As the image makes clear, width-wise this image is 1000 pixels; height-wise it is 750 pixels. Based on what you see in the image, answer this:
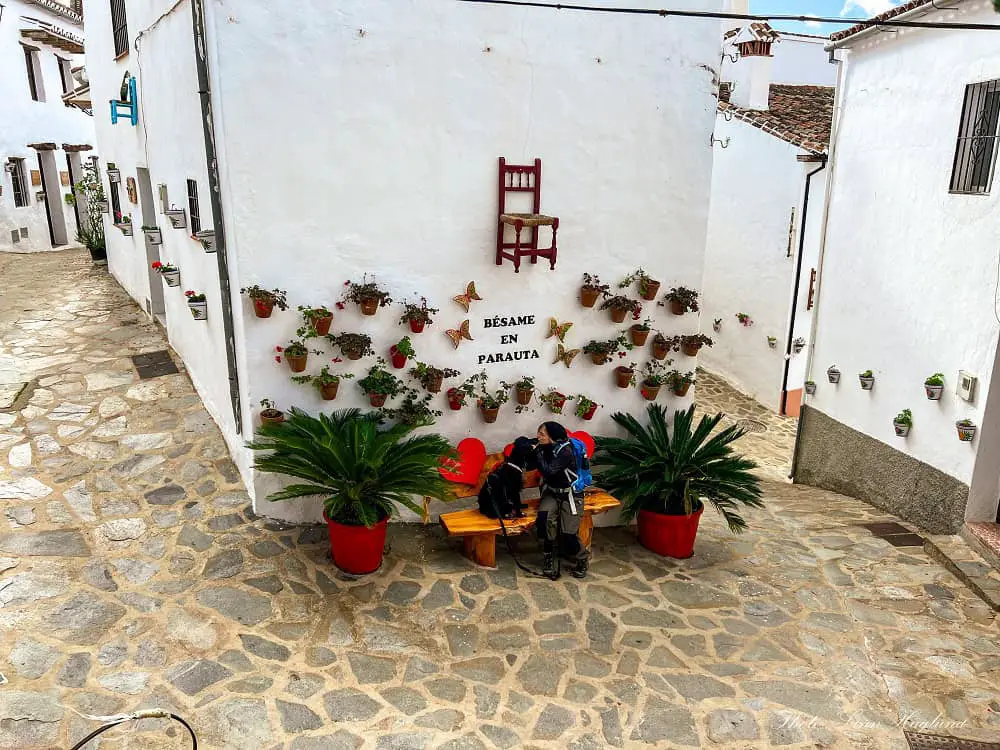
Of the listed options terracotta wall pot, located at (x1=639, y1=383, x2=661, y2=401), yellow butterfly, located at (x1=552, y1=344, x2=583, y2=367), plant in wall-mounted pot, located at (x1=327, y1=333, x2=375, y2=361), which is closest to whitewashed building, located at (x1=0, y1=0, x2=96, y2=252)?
plant in wall-mounted pot, located at (x1=327, y1=333, x2=375, y2=361)

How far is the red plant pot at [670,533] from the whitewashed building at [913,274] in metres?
3.18

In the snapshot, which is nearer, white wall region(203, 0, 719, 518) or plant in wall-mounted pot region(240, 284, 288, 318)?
white wall region(203, 0, 719, 518)

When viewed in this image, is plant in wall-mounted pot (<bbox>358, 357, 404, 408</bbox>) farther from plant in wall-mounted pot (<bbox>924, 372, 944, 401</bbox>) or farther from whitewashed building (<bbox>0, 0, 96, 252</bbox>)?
whitewashed building (<bbox>0, 0, 96, 252</bbox>)

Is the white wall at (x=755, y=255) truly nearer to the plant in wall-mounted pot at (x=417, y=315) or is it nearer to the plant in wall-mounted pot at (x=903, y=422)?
the plant in wall-mounted pot at (x=903, y=422)

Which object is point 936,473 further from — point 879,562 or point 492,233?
point 492,233

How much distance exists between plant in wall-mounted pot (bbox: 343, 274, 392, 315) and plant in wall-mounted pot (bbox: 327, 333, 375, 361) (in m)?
0.23

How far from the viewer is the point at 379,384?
261 inches

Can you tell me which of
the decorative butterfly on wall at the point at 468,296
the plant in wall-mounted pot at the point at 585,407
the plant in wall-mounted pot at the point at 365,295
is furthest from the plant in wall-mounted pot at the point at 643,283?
the plant in wall-mounted pot at the point at 365,295

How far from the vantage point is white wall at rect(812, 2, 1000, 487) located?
26.5 feet

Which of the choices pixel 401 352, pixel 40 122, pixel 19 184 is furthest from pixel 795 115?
pixel 40 122

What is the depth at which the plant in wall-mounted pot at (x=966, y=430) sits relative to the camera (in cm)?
793

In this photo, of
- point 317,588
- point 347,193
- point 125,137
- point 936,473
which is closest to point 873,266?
point 936,473

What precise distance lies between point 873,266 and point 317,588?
7910 mm

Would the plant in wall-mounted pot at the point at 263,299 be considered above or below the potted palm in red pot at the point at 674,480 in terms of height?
above
